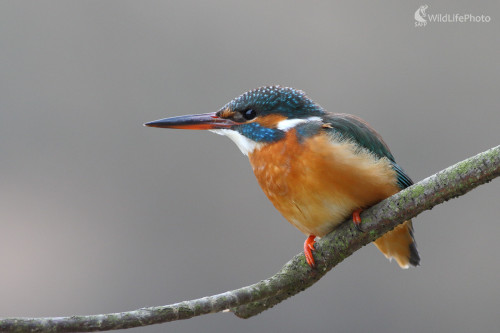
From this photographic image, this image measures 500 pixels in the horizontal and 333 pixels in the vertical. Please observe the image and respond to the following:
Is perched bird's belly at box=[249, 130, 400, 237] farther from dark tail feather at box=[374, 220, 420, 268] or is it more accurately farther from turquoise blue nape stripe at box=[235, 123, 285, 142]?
dark tail feather at box=[374, 220, 420, 268]

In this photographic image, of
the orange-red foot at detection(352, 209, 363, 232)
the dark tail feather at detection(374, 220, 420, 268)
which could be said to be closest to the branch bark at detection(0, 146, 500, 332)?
the orange-red foot at detection(352, 209, 363, 232)

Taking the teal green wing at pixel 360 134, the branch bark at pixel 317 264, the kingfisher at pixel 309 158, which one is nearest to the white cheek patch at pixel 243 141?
the kingfisher at pixel 309 158

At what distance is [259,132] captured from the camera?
1.58 metres

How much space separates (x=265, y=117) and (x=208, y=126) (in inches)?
6.4

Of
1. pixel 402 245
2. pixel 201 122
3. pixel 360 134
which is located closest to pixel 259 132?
pixel 201 122

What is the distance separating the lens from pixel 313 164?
1439mm

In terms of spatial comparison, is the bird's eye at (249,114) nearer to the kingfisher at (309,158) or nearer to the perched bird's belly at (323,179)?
the kingfisher at (309,158)

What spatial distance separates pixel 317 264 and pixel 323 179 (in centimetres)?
21

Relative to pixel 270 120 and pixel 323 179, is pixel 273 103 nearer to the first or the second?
pixel 270 120

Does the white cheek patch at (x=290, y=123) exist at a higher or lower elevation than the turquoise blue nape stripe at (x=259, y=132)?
higher

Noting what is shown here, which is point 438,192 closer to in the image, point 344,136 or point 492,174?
point 492,174

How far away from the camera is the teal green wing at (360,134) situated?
1.50 m

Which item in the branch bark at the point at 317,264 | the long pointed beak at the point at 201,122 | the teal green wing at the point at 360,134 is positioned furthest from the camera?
the long pointed beak at the point at 201,122

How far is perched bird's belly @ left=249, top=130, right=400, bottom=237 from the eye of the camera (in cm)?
142
